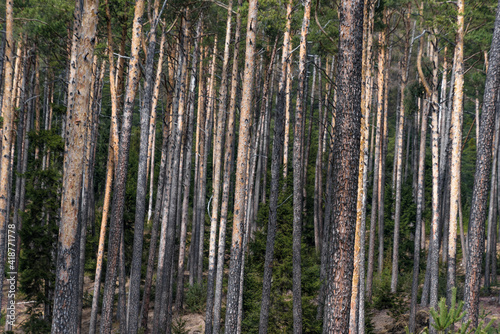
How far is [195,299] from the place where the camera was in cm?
1692

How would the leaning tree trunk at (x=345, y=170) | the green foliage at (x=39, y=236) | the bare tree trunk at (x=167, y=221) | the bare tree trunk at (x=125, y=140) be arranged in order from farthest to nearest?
the green foliage at (x=39, y=236) < the bare tree trunk at (x=167, y=221) < the bare tree trunk at (x=125, y=140) < the leaning tree trunk at (x=345, y=170)

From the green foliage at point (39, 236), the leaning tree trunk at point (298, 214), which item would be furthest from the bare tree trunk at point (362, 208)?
the green foliage at point (39, 236)

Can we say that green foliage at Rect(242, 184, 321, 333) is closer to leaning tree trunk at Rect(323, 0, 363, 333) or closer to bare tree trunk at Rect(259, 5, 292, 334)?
bare tree trunk at Rect(259, 5, 292, 334)

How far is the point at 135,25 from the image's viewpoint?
1008 cm

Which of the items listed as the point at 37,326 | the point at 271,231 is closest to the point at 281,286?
the point at 271,231

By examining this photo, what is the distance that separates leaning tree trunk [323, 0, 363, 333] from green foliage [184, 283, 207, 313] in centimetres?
1207

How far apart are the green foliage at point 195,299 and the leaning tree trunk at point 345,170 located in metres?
12.1

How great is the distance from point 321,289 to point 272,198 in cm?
448

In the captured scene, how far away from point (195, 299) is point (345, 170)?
42.5 feet

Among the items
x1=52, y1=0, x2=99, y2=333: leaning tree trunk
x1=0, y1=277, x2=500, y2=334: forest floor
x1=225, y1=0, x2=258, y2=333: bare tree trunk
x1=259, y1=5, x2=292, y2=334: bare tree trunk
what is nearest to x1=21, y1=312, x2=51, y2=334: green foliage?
x1=0, y1=277, x2=500, y2=334: forest floor

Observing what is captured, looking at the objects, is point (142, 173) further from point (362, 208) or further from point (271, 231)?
point (362, 208)

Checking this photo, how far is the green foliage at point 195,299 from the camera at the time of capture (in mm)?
16766

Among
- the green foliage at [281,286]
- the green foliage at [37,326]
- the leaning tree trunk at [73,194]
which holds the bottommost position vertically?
the green foliage at [37,326]

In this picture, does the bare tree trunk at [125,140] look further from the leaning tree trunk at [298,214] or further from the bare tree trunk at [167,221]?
the leaning tree trunk at [298,214]
